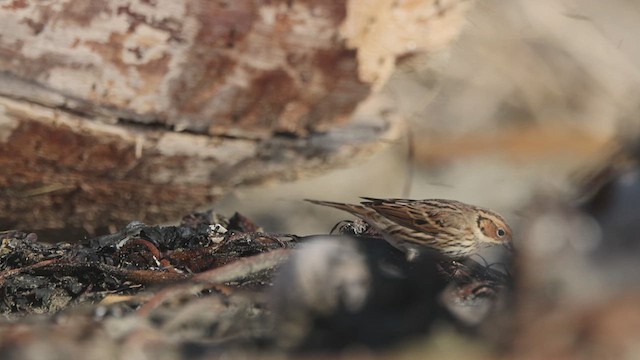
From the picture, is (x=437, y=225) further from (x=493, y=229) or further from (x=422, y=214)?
(x=493, y=229)

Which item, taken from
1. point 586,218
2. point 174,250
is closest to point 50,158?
point 174,250

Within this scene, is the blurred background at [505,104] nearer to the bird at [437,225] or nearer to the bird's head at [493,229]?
the bird at [437,225]

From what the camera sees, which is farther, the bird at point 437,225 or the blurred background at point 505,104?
the blurred background at point 505,104

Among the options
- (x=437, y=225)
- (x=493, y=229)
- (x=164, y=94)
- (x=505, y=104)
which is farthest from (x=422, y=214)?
(x=505, y=104)

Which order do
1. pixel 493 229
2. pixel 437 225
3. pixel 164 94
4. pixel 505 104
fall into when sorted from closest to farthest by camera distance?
pixel 493 229, pixel 437 225, pixel 164 94, pixel 505 104

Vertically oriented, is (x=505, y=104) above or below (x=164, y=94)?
below

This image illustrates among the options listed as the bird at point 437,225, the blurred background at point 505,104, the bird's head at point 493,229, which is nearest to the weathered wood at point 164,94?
the blurred background at point 505,104

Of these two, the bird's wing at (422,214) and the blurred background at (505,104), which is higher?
the bird's wing at (422,214)

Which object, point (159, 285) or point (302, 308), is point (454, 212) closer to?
point (159, 285)
